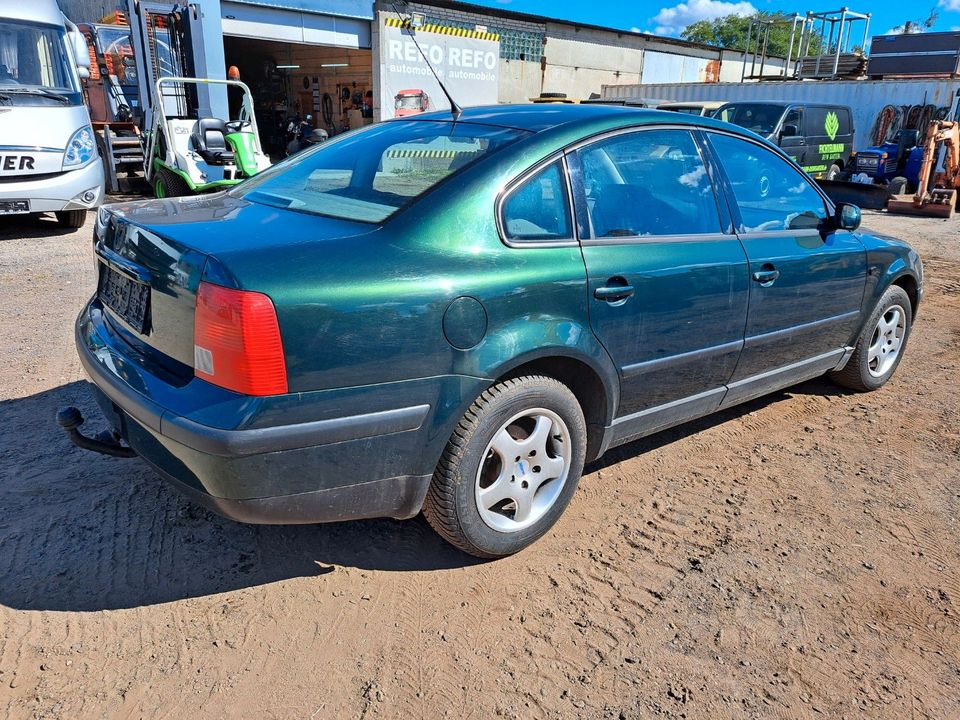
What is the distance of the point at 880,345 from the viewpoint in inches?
184

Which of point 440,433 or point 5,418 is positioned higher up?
point 440,433

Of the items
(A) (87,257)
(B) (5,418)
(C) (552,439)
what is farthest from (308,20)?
(C) (552,439)

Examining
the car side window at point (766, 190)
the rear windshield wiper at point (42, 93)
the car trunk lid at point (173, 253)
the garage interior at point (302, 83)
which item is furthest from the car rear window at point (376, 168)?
the garage interior at point (302, 83)

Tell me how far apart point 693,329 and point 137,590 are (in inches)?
96.0

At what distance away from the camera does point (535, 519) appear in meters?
2.94

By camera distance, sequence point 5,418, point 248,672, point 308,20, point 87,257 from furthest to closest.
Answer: point 308,20 → point 87,257 → point 5,418 → point 248,672

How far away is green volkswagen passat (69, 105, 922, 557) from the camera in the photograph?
225 cm

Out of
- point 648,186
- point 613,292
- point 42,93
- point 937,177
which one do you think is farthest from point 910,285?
point 937,177

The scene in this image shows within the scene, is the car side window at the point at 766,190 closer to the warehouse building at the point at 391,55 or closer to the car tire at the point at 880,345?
the car tire at the point at 880,345

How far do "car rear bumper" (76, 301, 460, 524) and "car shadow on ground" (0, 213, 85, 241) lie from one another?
25.7ft

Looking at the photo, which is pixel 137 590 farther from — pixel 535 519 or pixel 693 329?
pixel 693 329

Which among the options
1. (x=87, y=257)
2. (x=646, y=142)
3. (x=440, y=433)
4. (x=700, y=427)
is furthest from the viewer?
(x=87, y=257)

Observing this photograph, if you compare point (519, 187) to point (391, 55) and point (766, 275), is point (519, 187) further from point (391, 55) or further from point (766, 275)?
point (391, 55)

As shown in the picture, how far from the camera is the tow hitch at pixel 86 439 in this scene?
8.93ft
